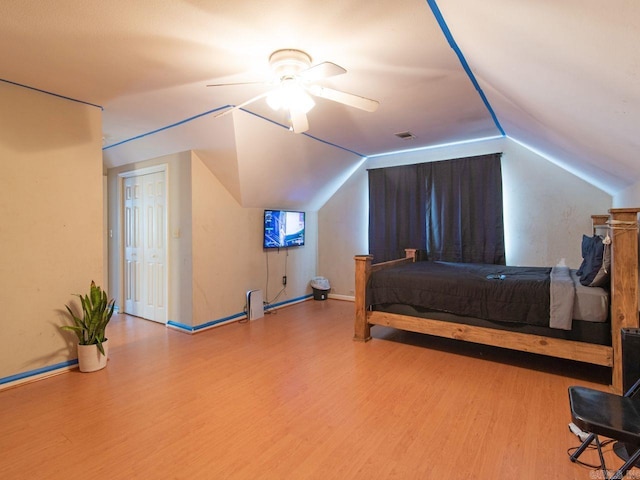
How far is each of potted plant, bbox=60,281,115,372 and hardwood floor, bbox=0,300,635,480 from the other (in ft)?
0.39

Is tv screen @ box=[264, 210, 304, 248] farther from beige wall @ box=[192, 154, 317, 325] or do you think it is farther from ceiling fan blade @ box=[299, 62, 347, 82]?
ceiling fan blade @ box=[299, 62, 347, 82]

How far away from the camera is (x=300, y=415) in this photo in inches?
89.0

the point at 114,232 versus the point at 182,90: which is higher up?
the point at 182,90

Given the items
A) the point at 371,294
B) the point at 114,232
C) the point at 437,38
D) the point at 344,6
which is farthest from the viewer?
the point at 114,232

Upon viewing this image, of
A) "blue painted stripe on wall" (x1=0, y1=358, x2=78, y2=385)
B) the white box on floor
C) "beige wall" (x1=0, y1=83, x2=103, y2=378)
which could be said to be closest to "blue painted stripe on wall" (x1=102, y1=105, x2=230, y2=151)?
"beige wall" (x1=0, y1=83, x2=103, y2=378)

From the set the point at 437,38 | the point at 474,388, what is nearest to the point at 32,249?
the point at 437,38

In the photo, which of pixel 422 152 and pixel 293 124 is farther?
pixel 422 152

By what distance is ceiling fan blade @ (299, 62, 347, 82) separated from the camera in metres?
1.92

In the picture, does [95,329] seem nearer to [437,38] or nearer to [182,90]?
[182,90]

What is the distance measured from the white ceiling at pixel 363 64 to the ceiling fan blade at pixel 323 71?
0.65 ft

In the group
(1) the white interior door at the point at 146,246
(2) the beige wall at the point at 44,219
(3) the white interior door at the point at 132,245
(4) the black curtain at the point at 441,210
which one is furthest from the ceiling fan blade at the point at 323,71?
(3) the white interior door at the point at 132,245

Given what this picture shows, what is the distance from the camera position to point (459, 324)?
3174 mm

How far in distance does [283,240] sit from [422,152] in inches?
99.6

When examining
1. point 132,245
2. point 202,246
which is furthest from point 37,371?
point 132,245
